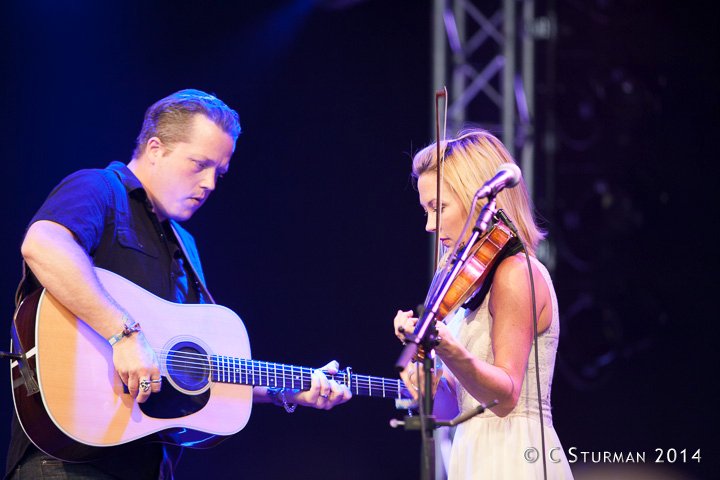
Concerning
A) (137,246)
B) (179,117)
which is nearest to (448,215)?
(137,246)

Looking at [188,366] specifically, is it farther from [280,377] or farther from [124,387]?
[280,377]

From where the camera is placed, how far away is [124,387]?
313 cm

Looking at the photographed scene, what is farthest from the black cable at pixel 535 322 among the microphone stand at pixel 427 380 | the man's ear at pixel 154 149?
the man's ear at pixel 154 149

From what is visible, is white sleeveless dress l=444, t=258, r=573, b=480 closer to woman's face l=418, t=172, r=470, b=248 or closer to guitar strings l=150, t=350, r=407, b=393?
woman's face l=418, t=172, r=470, b=248

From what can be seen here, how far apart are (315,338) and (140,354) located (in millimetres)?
3426

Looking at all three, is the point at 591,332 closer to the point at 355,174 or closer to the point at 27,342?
the point at 355,174

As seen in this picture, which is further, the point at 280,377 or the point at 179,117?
the point at 179,117

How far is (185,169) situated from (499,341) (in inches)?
68.9

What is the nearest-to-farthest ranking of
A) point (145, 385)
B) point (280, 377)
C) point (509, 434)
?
point (509, 434), point (145, 385), point (280, 377)

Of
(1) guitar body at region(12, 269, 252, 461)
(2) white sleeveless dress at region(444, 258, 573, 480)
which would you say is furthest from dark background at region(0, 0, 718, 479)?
(2) white sleeveless dress at region(444, 258, 573, 480)

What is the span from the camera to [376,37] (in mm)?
6938

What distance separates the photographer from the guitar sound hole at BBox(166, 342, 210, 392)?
10.8 ft

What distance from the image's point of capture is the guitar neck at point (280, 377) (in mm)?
3490

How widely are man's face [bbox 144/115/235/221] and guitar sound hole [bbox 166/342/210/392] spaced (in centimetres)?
73
